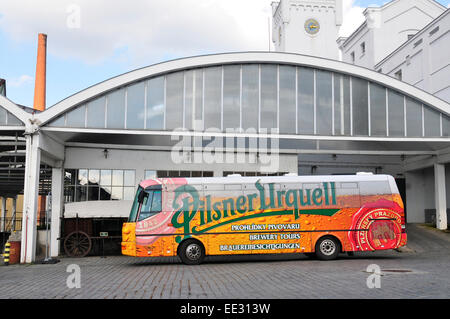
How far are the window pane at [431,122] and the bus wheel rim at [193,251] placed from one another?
1250 cm

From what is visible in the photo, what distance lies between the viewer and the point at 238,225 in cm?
1833

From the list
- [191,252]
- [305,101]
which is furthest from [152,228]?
[305,101]

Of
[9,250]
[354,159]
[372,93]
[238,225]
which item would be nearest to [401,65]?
[354,159]

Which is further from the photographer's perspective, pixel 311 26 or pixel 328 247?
pixel 311 26

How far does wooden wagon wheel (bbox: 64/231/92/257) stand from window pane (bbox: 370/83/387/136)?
47.2ft

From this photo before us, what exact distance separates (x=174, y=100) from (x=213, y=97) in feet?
5.85

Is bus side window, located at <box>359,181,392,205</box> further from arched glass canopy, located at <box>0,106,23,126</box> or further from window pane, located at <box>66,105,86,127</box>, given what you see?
arched glass canopy, located at <box>0,106,23,126</box>

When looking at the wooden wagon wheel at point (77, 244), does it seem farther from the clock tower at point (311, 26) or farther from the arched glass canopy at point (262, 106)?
the clock tower at point (311, 26)

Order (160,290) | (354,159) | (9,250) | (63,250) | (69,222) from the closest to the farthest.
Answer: (160,290)
(9,250)
(69,222)
(63,250)
(354,159)

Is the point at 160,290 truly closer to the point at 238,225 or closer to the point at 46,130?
the point at 238,225

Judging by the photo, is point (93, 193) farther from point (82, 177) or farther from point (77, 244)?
point (77, 244)

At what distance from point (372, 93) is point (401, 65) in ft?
69.4

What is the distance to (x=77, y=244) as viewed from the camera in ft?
74.4

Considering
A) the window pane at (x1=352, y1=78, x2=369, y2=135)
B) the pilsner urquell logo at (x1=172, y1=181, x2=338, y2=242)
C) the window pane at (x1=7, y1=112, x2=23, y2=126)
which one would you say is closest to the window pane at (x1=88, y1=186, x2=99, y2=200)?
the window pane at (x1=7, y1=112, x2=23, y2=126)
